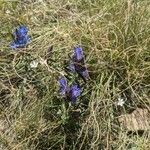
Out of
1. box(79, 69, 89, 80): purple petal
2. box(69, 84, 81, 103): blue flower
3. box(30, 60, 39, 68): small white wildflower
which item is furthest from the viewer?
box(30, 60, 39, 68): small white wildflower

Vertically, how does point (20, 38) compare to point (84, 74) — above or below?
above

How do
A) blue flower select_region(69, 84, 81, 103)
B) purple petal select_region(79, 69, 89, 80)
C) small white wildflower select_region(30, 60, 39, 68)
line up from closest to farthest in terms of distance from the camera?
blue flower select_region(69, 84, 81, 103) < purple petal select_region(79, 69, 89, 80) < small white wildflower select_region(30, 60, 39, 68)

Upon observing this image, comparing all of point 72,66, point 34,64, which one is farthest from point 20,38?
point 72,66

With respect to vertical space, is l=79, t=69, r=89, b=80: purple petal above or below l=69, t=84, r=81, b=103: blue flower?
above

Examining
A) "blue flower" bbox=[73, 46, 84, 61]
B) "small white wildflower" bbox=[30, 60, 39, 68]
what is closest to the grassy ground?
"small white wildflower" bbox=[30, 60, 39, 68]

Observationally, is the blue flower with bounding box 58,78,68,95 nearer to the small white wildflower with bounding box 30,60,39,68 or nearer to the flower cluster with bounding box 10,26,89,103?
the flower cluster with bounding box 10,26,89,103

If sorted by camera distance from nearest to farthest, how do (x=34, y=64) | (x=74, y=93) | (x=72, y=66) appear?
(x=74, y=93)
(x=72, y=66)
(x=34, y=64)

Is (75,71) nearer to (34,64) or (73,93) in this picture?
(73,93)

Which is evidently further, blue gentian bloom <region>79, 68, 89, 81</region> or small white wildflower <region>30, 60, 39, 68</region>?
small white wildflower <region>30, 60, 39, 68</region>
